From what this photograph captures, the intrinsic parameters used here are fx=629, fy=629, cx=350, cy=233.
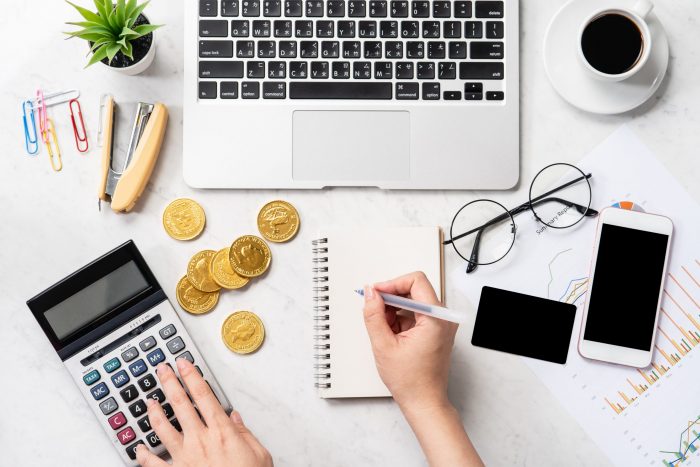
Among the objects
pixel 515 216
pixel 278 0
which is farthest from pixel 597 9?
pixel 278 0

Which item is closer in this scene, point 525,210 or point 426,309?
point 426,309

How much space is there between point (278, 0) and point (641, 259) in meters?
0.61

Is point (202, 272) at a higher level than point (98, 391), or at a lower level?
higher

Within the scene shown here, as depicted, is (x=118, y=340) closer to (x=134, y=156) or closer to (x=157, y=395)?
(x=157, y=395)

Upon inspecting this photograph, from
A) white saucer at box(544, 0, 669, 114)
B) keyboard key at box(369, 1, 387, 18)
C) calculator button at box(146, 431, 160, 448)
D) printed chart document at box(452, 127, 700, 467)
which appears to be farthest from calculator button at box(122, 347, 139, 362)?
white saucer at box(544, 0, 669, 114)

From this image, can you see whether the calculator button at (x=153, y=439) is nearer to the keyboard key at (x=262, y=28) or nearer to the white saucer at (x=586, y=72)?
the keyboard key at (x=262, y=28)

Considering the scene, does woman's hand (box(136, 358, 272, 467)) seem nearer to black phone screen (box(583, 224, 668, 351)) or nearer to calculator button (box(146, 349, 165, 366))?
calculator button (box(146, 349, 165, 366))

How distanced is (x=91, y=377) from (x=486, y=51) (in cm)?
68

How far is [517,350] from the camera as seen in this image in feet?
2.84

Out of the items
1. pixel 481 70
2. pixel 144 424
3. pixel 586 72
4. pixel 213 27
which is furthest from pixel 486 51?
pixel 144 424

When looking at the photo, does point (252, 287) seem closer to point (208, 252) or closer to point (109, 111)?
point (208, 252)

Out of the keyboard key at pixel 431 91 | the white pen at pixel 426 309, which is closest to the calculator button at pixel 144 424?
the white pen at pixel 426 309

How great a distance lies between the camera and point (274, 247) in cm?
88

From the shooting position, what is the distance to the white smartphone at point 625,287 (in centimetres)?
86
